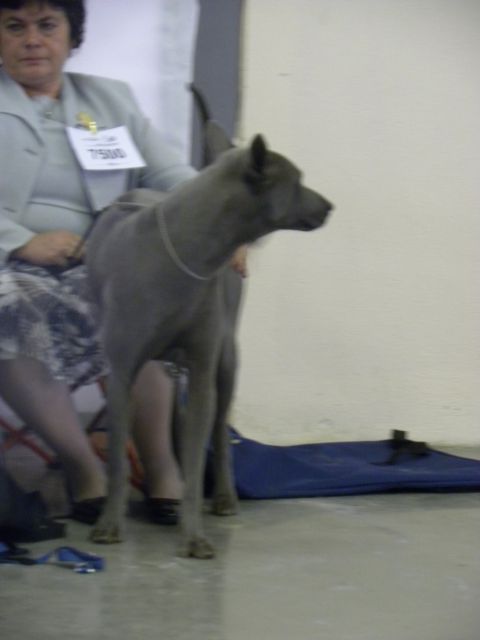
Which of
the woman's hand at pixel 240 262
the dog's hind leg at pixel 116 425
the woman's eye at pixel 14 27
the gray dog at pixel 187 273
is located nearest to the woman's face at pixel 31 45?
the woman's eye at pixel 14 27

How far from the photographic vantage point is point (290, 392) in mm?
4660

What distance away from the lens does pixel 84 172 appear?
375 centimetres

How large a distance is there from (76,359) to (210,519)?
614 mm

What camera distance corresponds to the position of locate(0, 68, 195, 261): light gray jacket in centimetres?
368

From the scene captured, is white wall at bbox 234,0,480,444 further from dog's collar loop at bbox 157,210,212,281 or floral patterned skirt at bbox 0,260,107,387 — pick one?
dog's collar loop at bbox 157,210,212,281

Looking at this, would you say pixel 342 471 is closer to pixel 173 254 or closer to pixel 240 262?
pixel 240 262

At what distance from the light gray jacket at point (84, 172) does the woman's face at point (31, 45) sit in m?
0.05

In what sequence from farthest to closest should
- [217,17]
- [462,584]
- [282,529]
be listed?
[217,17] → [282,529] → [462,584]

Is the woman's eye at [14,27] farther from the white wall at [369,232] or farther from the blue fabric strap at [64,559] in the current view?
the blue fabric strap at [64,559]

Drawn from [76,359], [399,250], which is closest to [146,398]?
[76,359]

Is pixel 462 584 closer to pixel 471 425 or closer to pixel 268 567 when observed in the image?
pixel 268 567

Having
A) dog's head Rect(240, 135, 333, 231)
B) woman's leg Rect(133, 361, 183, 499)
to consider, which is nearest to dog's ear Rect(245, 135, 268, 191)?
dog's head Rect(240, 135, 333, 231)

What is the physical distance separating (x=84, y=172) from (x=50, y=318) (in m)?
0.46

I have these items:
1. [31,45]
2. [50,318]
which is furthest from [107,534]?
[31,45]
